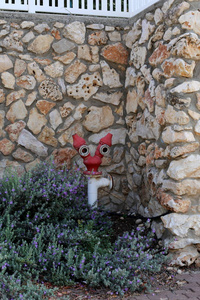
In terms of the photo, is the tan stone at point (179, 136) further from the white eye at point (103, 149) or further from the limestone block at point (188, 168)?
the white eye at point (103, 149)

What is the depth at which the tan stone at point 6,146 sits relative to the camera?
4148 mm

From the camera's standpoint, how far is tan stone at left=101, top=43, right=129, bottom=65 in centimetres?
434

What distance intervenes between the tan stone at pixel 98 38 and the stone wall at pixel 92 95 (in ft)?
0.04

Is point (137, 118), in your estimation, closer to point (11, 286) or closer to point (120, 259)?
point (120, 259)

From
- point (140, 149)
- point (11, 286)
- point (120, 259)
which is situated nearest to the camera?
point (11, 286)

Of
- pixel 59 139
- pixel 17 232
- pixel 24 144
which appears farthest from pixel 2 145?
pixel 17 232

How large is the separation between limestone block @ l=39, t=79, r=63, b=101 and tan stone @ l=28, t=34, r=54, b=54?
0.35m

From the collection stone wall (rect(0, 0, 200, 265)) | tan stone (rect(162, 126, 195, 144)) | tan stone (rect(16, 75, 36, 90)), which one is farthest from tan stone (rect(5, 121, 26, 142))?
tan stone (rect(162, 126, 195, 144))

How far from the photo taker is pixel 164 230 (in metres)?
3.42

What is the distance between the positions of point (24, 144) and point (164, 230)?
1814mm

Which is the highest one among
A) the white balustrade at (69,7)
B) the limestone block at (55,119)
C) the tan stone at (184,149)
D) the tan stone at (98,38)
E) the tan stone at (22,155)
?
the white balustrade at (69,7)

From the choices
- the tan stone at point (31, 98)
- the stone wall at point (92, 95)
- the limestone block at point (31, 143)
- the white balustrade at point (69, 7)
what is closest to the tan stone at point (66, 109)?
the stone wall at point (92, 95)

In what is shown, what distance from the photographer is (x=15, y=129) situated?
164 inches

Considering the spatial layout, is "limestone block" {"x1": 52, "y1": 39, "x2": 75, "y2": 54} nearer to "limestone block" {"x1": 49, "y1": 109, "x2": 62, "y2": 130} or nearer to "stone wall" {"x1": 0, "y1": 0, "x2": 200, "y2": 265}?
"stone wall" {"x1": 0, "y1": 0, "x2": 200, "y2": 265}
